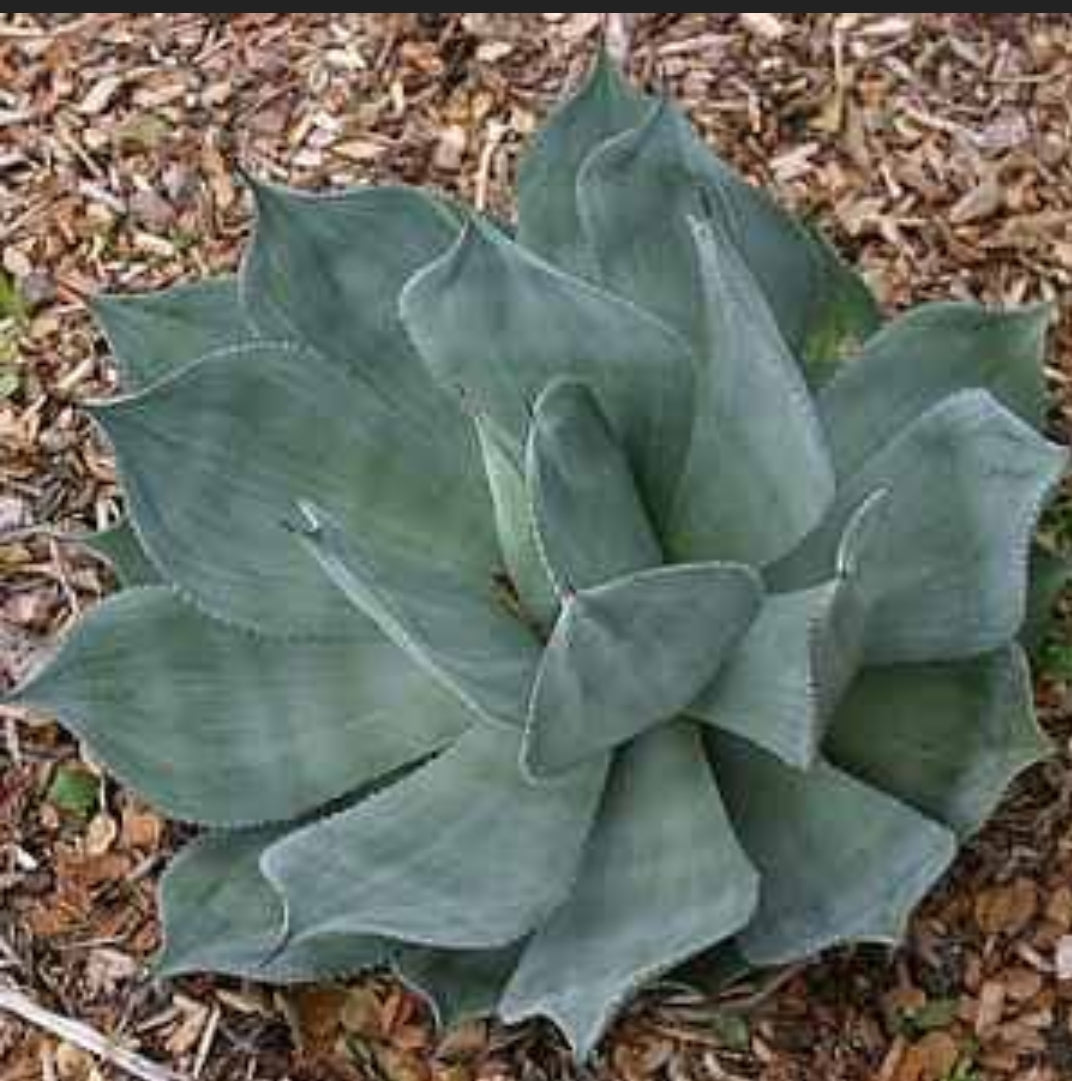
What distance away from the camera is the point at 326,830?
1.96 m

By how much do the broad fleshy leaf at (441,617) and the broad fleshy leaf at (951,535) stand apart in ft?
0.93

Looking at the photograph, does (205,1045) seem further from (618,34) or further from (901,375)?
(618,34)

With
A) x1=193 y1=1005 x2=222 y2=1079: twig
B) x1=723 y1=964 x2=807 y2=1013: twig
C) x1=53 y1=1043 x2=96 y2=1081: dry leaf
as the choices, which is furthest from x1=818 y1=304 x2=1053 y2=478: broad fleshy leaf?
x1=53 y1=1043 x2=96 y2=1081: dry leaf

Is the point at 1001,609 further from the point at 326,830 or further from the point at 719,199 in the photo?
the point at 326,830

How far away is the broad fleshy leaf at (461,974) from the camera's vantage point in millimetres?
2057

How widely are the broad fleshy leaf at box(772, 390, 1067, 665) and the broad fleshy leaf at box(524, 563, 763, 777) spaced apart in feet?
0.42

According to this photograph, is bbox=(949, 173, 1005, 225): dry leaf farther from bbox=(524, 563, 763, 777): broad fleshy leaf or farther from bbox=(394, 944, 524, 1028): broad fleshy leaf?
bbox=(394, 944, 524, 1028): broad fleshy leaf

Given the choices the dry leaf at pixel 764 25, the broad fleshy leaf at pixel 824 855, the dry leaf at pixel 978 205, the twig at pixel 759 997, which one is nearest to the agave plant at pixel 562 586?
the broad fleshy leaf at pixel 824 855

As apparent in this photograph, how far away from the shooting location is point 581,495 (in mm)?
1947

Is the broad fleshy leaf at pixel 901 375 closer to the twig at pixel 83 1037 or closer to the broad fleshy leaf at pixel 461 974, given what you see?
the broad fleshy leaf at pixel 461 974

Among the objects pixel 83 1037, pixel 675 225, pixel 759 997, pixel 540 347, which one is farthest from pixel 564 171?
pixel 83 1037

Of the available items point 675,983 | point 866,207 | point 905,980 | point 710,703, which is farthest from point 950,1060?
point 866,207

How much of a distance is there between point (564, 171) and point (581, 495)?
40 cm

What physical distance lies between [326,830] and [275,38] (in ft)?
4.01
